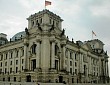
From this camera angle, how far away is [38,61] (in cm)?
6869

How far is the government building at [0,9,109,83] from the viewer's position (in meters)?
68.8

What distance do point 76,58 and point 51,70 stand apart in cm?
2116

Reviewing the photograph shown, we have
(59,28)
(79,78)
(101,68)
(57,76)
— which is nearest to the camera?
(57,76)

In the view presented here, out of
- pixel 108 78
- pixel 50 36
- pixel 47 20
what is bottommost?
pixel 108 78

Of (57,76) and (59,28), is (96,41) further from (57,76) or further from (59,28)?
(57,76)

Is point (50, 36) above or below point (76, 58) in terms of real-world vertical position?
above

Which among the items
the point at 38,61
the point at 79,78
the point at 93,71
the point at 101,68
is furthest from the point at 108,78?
the point at 38,61

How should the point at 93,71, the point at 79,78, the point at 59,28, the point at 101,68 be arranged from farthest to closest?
1. the point at 101,68
2. the point at 93,71
3. the point at 79,78
4. the point at 59,28

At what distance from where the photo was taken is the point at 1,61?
88.1 m

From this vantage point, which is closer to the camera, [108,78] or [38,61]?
[38,61]

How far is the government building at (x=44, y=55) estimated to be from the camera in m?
68.8

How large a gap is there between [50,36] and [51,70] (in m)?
10.6

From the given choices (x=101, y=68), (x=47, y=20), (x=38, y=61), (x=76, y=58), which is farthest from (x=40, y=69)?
(x=101, y=68)

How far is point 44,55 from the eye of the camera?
6875cm
